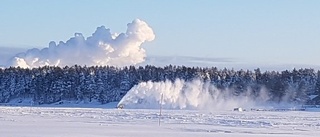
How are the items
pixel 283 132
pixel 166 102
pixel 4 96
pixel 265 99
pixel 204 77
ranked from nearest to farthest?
pixel 283 132, pixel 166 102, pixel 265 99, pixel 204 77, pixel 4 96

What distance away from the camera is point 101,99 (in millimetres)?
143625

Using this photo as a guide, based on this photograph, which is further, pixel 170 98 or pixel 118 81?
pixel 118 81

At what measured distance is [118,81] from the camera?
516ft

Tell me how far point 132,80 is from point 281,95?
34508 millimetres

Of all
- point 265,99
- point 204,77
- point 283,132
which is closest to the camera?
point 283,132

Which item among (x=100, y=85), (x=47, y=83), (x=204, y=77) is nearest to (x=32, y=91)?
(x=47, y=83)

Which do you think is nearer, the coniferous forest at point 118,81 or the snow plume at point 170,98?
the snow plume at point 170,98

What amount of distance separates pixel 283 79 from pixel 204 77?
17975mm

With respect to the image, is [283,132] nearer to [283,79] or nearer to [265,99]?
[265,99]

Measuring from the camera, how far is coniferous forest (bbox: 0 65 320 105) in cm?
14462

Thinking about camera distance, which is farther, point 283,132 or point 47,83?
point 47,83

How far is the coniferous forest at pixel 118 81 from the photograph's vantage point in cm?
14462

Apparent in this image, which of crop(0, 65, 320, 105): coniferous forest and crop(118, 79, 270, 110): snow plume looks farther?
crop(0, 65, 320, 105): coniferous forest

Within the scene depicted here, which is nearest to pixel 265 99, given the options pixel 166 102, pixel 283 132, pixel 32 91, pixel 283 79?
pixel 283 79
